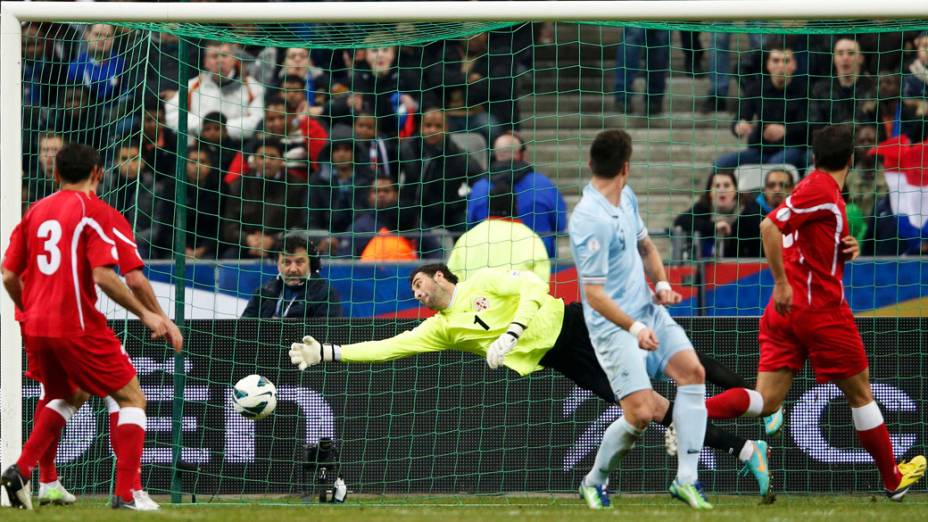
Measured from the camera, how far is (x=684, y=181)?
A: 41.4 ft

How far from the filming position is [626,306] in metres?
6.38

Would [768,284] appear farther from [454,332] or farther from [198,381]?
[198,381]

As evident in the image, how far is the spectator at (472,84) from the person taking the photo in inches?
451

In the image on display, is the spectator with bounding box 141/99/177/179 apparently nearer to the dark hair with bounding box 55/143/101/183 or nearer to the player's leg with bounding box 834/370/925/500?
the dark hair with bounding box 55/143/101/183

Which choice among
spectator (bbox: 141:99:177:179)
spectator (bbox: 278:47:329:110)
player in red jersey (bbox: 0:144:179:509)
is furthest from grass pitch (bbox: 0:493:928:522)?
spectator (bbox: 278:47:329:110)

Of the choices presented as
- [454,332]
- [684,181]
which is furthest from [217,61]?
[454,332]

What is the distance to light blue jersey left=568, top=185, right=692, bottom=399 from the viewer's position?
6.24 metres

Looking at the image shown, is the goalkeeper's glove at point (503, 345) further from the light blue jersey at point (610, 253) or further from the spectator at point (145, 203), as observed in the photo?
the spectator at point (145, 203)

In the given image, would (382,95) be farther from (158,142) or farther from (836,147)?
(836,147)

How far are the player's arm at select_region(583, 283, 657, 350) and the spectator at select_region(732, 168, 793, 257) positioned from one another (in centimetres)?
375

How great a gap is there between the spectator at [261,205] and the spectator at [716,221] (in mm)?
3135

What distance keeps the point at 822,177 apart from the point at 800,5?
1317 millimetres

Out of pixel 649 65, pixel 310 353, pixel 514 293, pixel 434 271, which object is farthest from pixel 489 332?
pixel 649 65

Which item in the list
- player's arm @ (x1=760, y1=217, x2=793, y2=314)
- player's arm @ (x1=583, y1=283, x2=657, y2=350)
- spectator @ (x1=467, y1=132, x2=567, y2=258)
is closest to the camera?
player's arm @ (x1=583, y1=283, x2=657, y2=350)
